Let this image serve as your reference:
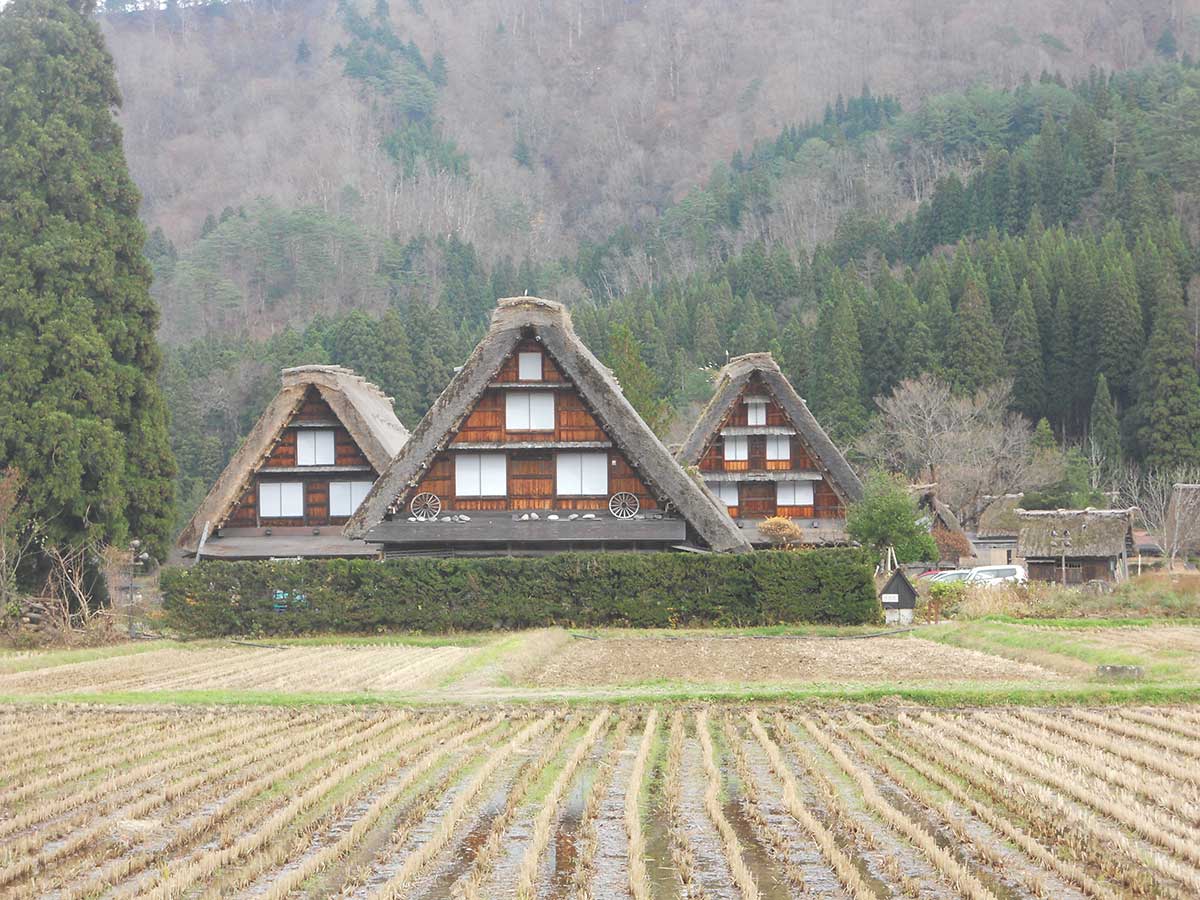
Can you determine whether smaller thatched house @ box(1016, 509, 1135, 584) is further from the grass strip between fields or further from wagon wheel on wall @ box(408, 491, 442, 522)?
the grass strip between fields

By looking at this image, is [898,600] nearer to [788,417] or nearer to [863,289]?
[788,417]

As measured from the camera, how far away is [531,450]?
31953 millimetres

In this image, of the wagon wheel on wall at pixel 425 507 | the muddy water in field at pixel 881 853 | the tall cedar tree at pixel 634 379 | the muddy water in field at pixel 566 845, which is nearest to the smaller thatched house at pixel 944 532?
the tall cedar tree at pixel 634 379

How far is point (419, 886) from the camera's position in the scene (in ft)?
27.9

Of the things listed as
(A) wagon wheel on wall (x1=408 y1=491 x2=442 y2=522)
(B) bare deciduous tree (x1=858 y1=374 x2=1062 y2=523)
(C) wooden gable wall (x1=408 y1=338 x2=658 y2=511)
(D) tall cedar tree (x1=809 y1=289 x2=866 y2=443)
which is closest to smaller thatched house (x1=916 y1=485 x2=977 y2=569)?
(B) bare deciduous tree (x1=858 y1=374 x2=1062 y2=523)

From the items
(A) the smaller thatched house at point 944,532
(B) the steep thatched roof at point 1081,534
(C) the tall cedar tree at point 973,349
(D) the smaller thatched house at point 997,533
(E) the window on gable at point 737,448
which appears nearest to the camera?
(E) the window on gable at point 737,448

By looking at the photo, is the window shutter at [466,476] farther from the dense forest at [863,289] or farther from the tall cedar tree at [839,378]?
the tall cedar tree at [839,378]

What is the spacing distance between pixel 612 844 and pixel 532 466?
22.8 meters

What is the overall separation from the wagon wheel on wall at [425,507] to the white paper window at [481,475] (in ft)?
1.95

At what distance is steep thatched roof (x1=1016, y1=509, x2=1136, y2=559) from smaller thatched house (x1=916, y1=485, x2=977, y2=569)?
278 cm

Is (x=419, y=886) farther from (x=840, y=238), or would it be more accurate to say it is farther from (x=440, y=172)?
(x=440, y=172)

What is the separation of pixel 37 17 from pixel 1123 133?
84826mm

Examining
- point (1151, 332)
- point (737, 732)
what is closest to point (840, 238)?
point (1151, 332)

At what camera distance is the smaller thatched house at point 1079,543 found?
47.1 meters
